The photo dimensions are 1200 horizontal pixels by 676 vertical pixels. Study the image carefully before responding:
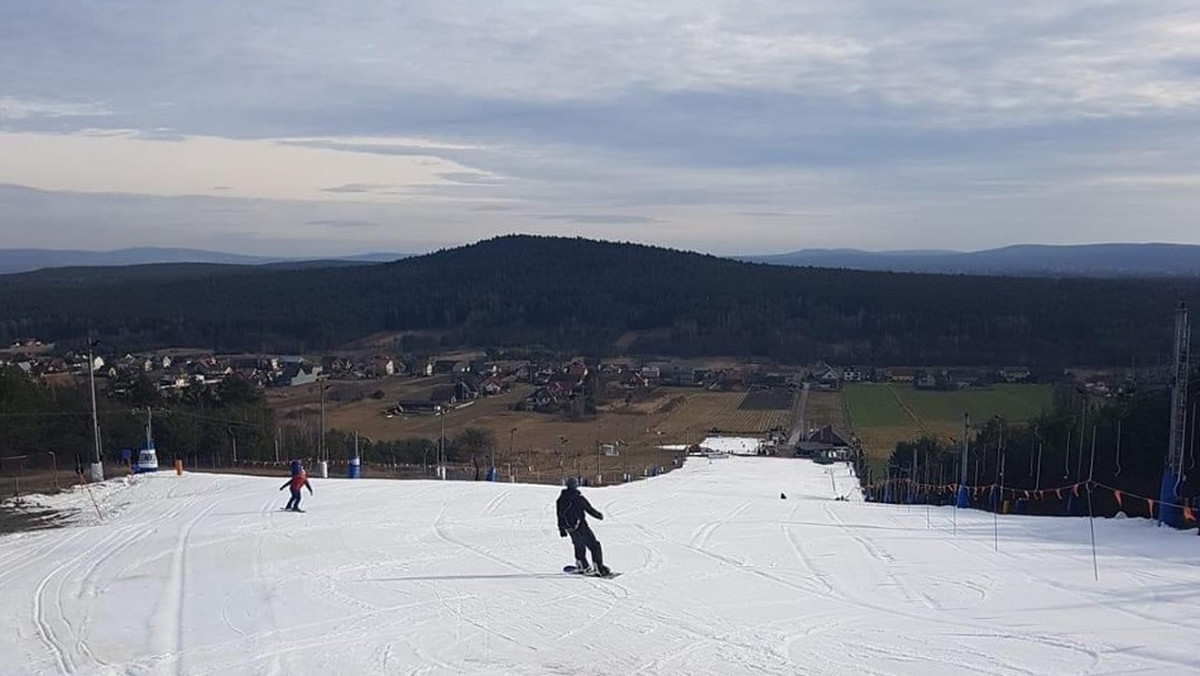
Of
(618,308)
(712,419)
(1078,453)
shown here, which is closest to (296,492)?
(1078,453)

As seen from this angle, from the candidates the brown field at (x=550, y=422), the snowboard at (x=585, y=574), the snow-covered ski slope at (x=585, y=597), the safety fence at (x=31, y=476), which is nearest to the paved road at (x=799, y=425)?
the brown field at (x=550, y=422)

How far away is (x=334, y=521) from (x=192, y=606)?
711 cm

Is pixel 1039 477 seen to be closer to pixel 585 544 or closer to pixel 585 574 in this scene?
pixel 585 544

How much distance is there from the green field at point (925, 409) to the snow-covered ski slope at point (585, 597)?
1577 inches

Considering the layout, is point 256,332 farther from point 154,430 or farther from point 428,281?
point 154,430

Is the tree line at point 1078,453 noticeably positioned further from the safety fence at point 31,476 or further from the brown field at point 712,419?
A: the safety fence at point 31,476

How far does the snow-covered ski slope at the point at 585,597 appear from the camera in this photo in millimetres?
9258

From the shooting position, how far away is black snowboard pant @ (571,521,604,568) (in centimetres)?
1333

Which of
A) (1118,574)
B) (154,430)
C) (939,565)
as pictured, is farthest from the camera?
(154,430)

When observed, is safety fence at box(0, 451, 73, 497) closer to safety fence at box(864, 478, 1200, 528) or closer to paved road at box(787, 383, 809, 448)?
safety fence at box(864, 478, 1200, 528)

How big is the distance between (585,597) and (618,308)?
116 m

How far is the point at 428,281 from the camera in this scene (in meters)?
136

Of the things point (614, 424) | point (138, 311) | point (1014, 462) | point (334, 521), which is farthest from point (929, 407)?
point (138, 311)

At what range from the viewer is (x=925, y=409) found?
2660 inches
